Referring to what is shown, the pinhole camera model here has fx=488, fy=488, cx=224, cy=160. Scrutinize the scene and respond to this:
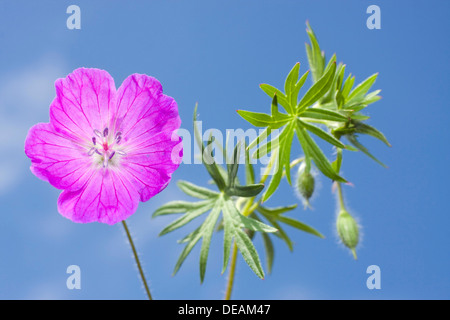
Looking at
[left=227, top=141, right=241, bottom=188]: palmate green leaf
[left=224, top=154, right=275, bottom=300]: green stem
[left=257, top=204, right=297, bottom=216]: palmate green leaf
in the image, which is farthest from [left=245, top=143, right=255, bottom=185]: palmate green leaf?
[left=257, top=204, right=297, bottom=216]: palmate green leaf

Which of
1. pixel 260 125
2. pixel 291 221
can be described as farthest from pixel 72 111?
pixel 291 221

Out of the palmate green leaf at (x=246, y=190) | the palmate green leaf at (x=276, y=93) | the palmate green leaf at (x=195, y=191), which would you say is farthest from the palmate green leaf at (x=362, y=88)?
the palmate green leaf at (x=195, y=191)

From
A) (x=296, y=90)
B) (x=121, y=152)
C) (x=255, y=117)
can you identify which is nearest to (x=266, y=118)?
(x=255, y=117)

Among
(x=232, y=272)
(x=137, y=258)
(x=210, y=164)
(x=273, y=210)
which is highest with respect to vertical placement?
(x=210, y=164)

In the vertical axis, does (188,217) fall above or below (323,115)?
below

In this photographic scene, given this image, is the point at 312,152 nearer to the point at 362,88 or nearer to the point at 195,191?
the point at 362,88
